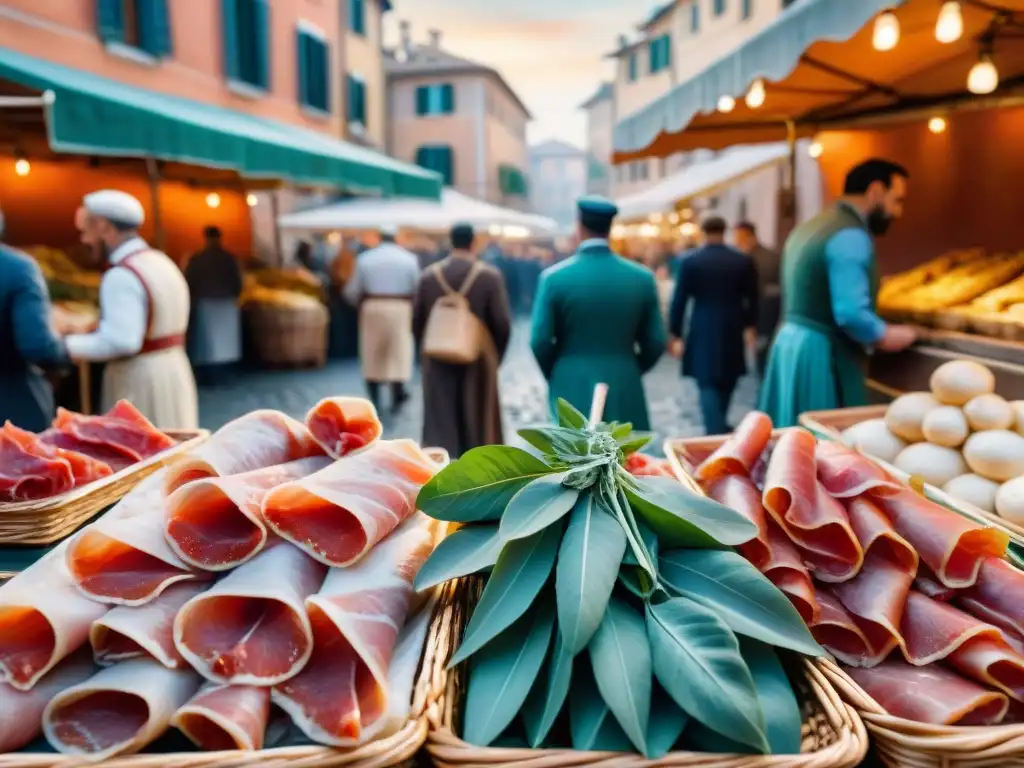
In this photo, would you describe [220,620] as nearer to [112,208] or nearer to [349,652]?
[349,652]

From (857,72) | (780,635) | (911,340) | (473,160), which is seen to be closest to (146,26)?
(857,72)

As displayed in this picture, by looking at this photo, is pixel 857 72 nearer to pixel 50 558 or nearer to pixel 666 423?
pixel 666 423

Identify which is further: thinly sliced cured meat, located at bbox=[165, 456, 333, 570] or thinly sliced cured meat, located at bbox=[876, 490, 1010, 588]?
thinly sliced cured meat, located at bbox=[876, 490, 1010, 588]

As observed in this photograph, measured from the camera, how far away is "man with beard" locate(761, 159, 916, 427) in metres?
3.82

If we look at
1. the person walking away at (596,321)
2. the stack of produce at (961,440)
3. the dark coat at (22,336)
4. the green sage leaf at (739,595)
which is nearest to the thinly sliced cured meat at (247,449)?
the green sage leaf at (739,595)

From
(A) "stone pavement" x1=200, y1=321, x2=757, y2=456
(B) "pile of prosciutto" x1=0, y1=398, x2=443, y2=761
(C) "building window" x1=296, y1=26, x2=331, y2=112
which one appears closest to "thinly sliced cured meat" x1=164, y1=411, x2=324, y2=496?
(B) "pile of prosciutto" x1=0, y1=398, x2=443, y2=761

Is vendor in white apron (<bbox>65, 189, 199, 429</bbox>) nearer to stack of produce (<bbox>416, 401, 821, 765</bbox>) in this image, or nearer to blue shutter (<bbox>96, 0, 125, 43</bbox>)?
stack of produce (<bbox>416, 401, 821, 765</bbox>)

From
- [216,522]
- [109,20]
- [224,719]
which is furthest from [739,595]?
[109,20]

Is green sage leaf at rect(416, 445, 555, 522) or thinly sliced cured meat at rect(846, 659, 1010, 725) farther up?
green sage leaf at rect(416, 445, 555, 522)

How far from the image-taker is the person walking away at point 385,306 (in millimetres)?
8383

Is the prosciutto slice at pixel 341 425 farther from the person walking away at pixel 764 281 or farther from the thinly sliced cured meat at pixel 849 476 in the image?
the person walking away at pixel 764 281

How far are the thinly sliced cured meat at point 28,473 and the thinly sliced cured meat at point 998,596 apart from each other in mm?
2070

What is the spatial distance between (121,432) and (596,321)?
226 cm

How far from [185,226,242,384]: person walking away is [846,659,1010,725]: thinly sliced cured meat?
956cm
